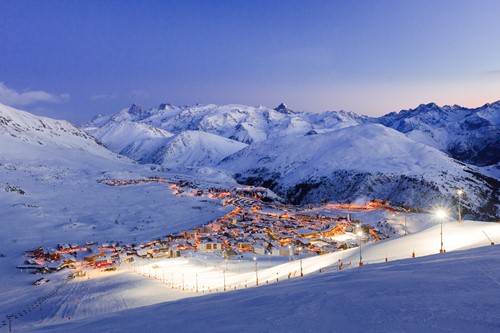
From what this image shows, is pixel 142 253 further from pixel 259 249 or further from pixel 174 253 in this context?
pixel 259 249

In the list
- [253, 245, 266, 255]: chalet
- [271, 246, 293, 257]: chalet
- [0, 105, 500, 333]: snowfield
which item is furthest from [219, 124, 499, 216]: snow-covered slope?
[271, 246, 293, 257]: chalet

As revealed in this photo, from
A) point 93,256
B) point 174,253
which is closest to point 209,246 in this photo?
point 174,253

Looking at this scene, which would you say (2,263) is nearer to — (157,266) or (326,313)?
(157,266)

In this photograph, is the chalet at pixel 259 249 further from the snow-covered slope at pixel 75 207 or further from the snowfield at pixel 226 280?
the snow-covered slope at pixel 75 207

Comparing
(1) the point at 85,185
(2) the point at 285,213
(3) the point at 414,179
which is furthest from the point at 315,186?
(1) the point at 85,185

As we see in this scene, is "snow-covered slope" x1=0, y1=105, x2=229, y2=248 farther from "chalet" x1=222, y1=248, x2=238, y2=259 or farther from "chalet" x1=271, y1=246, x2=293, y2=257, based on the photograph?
"chalet" x1=271, y1=246, x2=293, y2=257

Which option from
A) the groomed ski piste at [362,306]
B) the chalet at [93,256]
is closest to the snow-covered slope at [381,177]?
the chalet at [93,256]
